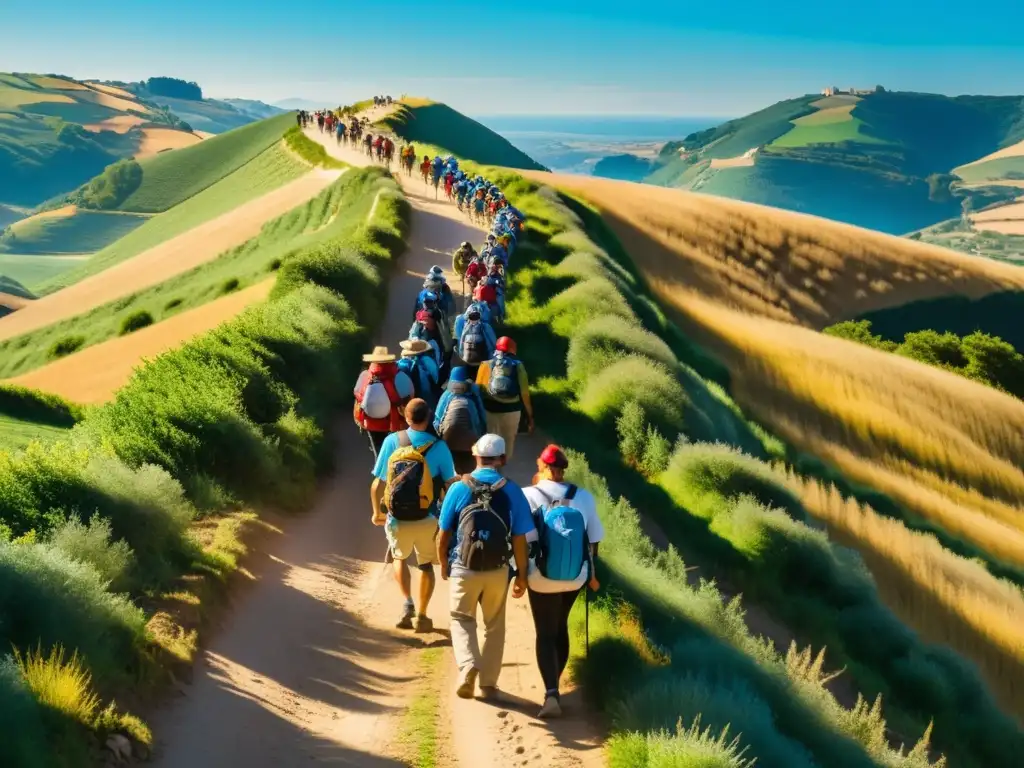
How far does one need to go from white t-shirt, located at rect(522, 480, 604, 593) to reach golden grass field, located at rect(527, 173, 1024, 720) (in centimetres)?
1001

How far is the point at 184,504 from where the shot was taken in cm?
974

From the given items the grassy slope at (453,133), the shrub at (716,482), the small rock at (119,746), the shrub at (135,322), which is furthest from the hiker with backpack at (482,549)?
the grassy slope at (453,133)

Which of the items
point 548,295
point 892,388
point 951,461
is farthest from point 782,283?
point 548,295

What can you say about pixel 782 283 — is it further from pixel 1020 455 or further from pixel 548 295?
pixel 548 295

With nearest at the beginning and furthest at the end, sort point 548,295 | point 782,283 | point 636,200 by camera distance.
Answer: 1. point 548,295
2. point 782,283
3. point 636,200

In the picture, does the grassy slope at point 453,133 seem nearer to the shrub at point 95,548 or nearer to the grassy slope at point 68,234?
the shrub at point 95,548

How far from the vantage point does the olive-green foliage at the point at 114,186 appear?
16825 centimetres

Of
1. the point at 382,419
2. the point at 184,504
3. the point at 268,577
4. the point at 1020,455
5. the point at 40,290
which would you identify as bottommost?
the point at 40,290

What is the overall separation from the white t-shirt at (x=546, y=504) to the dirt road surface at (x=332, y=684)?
1.09m

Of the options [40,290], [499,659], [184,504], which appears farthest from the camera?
[40,290]

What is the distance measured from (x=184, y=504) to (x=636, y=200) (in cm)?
5890

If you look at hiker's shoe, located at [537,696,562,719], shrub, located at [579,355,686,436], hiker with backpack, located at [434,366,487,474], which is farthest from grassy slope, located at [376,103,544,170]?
hiker's shoe, located at [537,696,562,719]

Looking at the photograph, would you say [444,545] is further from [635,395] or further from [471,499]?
[635,395]

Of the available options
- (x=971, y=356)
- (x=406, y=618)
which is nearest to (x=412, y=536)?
(x=406, y=618)
